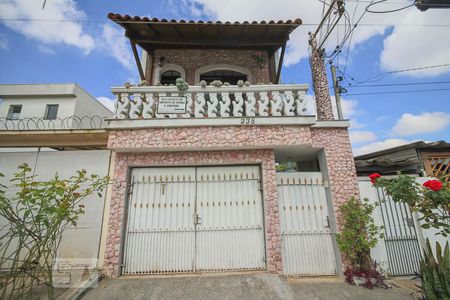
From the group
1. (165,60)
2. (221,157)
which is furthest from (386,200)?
(165,60)

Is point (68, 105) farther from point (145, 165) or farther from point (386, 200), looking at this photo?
point (386, 200)

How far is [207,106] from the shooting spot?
4.86 meters

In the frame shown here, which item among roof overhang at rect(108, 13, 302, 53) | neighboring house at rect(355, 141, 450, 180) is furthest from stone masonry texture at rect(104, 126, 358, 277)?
roof overhang at rect(108, 13, 302, 53)

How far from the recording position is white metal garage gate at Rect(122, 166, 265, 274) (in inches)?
181

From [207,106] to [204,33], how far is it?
3.22m

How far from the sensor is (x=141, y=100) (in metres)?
4.82

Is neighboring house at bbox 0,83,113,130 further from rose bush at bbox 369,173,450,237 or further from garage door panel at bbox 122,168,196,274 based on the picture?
rose bush at bbox 369,173,450,237

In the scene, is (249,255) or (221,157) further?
(221,157)

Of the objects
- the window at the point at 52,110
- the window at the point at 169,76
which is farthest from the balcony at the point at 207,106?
the window at the point at 52,110

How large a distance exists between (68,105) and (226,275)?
15888 millimetres

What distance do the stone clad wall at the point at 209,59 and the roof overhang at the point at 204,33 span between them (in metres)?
0.19

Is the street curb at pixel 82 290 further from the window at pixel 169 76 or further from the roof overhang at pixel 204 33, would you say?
the roof overhang at pixel 204 33

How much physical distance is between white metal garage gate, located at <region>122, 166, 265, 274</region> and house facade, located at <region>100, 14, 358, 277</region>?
0.9 inches

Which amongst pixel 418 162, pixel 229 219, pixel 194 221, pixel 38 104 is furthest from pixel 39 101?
pixel 418 162
